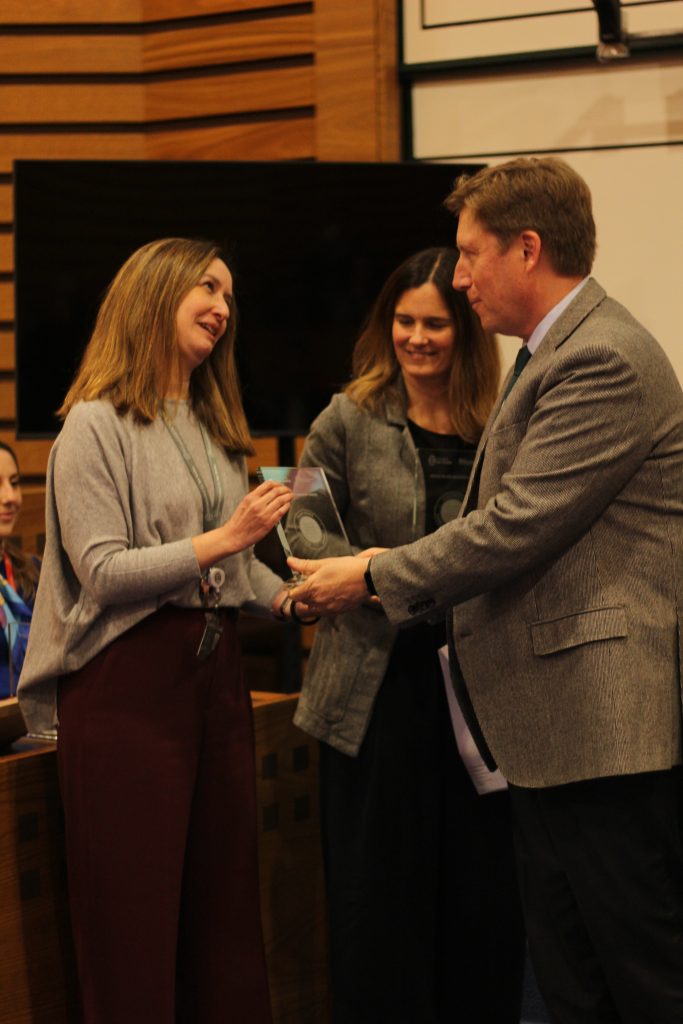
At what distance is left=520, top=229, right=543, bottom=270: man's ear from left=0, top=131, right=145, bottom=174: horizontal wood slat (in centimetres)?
289

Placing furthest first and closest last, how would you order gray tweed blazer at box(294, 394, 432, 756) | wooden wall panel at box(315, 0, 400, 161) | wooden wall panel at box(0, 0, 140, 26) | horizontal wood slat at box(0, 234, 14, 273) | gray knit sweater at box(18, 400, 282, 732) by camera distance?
1. horizontal wood slat at box(0, 234, 14, 273)
2. wooden wall panel at box(0, 0, 140, 26)
3. wooden wall panel at box(315, 0, 400, 161)
4. gray tweed blazer at box(294, 394, 432, 756)
5. gray knit sweater at box(18, 400, 282, 732)

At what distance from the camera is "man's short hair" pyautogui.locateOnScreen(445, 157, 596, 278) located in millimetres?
2332

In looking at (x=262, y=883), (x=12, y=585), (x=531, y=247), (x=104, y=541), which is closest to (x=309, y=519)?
(x=104, y=541)

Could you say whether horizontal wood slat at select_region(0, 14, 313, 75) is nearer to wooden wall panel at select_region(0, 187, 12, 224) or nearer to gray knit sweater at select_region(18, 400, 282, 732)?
wooden wall panel at select_region(0, 187, 12, 224)

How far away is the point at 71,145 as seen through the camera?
495 cm

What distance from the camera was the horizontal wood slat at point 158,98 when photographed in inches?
183

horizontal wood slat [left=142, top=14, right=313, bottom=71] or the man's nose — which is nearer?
the man's nose

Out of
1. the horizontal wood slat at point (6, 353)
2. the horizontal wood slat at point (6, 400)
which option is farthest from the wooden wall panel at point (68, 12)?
the horizontal wood slat at point (6, 400)

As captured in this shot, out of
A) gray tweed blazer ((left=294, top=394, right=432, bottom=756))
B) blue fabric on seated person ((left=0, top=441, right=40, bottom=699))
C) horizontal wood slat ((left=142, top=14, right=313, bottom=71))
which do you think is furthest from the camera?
horizontal wood slat ((left=142, top=14, right=313, bottom=71))

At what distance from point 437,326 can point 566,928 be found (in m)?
1.32

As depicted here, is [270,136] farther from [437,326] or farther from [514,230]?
[514,230]

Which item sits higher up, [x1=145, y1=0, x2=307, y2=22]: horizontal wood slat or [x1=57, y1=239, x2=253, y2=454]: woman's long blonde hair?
[x1=145, y1=0, x2=307, y2=22]: horizontal wood slat

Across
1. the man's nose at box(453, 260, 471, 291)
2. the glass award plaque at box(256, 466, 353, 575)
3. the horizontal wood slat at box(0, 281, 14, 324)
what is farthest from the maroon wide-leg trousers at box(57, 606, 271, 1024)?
the horizontal wood slat at box(0, 281, 14, 324)

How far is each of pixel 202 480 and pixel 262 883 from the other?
0.98 m
